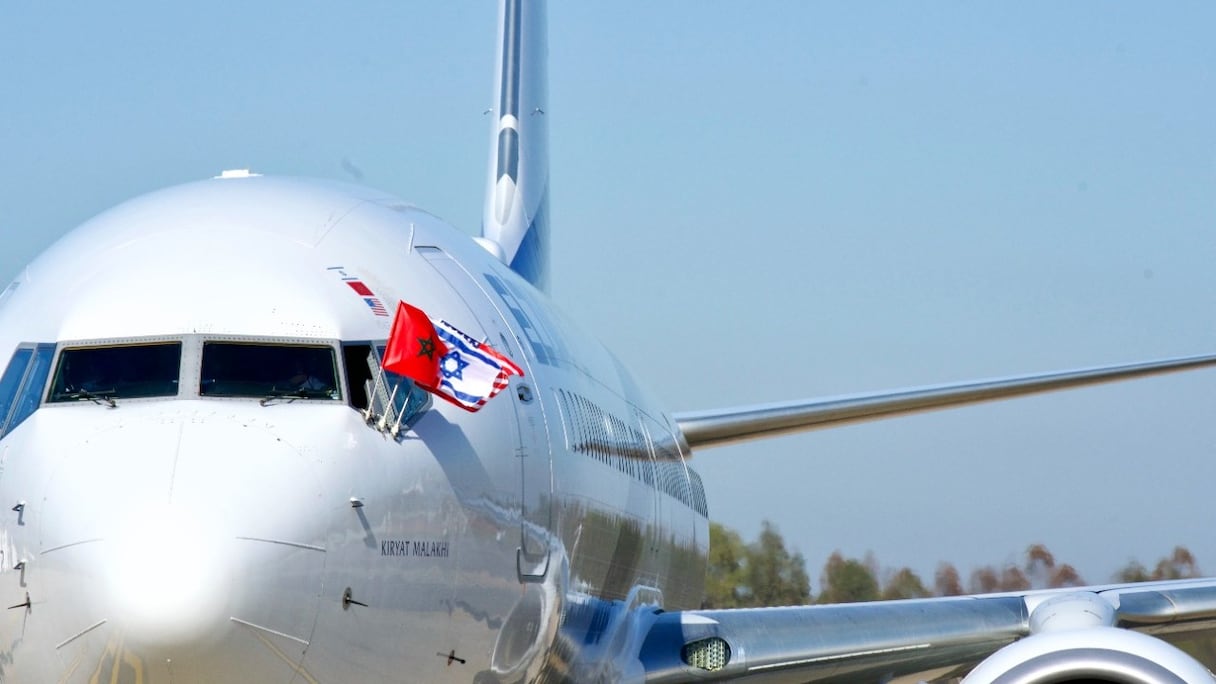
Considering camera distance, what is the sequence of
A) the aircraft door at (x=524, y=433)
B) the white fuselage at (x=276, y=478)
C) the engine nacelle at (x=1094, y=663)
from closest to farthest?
the white fuselage at (x=276, y=478) → the engine nacelle at (x=1094, y=663) → the aircraft door at (x=524, y=433)

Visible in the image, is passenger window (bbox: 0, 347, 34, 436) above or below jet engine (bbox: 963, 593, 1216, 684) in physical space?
above

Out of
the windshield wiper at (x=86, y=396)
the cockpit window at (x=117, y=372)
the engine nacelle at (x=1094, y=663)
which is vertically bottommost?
the engine nacelle at (x=1094, y=663)

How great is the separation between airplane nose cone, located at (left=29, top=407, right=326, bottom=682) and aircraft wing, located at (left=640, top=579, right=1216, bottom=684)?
4.96 m

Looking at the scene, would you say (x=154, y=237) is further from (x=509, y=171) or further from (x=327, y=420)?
(x=509, y=171)

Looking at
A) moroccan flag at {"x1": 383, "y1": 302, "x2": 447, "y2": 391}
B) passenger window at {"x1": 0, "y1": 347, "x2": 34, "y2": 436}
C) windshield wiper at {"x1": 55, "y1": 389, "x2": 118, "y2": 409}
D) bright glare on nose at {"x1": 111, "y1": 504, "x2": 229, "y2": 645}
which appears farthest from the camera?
moroccan flag at {"x1": 383, "y1": 302, "x2": 447, "y2": 391}

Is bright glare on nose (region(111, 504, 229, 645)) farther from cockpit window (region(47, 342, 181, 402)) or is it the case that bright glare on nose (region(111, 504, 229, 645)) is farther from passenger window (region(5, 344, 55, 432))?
passenger window (region(5, 344, 55, 432))

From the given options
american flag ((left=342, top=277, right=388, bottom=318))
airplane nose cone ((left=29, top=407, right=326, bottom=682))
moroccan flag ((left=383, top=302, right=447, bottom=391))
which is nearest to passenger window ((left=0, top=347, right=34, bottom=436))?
airplane nose cone ((left=29, top=407, right=326, bottom=682))

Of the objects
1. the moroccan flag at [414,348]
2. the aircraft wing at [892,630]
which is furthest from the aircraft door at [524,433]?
the aircraft wing at [892,630]

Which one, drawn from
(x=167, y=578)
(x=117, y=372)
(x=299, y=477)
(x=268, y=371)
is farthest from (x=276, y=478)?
(x=117, y=372)

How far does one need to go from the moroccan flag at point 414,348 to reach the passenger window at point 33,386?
158 cm

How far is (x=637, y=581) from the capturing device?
1377 cm

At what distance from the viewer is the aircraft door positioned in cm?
984

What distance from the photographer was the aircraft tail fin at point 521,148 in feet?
75.0

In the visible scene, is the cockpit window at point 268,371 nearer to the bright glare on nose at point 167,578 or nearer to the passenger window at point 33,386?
the passenger window at point 33,386
